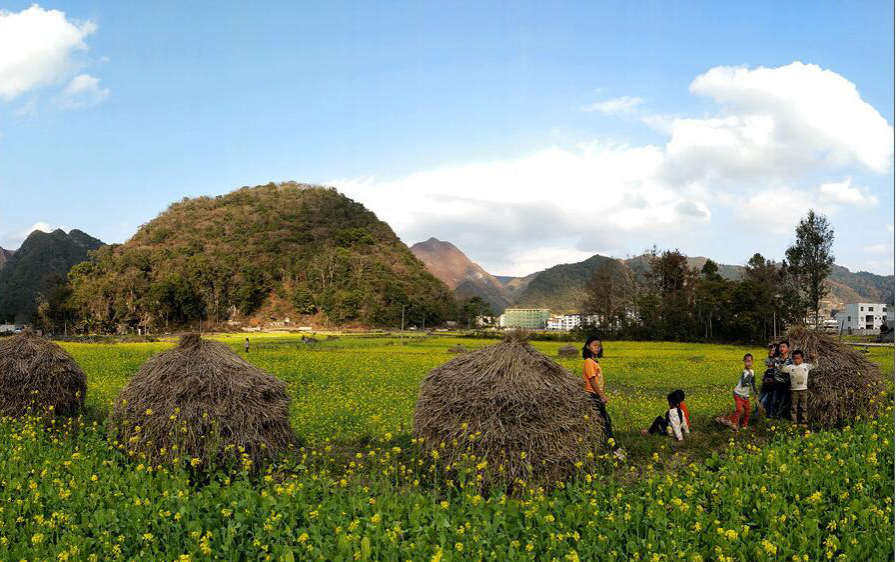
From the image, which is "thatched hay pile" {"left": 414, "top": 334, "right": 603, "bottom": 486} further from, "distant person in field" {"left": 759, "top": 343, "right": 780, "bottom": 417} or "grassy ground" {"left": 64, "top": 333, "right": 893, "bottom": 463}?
"distant person in field" {"left": 759, "top": 343, "right": 780, "bottom": 417}

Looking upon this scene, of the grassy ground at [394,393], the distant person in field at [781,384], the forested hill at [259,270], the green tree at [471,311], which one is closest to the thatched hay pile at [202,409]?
the grassy ground at [394,393]

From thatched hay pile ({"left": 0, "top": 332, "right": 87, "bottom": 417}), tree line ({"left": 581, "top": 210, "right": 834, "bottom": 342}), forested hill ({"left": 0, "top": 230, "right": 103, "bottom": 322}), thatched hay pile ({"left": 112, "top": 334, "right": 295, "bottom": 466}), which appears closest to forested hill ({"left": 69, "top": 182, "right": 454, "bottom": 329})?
forested hill ({"left": 0, "top": 230, "right": 103, "bottom": 322})

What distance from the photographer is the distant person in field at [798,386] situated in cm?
1263

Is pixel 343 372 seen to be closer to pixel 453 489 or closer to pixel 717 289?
pixel 453 489

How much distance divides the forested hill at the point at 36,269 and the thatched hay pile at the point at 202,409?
10977 cm

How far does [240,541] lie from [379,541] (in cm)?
156

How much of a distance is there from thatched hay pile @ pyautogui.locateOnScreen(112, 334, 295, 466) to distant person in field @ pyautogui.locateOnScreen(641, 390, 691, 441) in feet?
22.3

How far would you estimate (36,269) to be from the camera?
140000mm

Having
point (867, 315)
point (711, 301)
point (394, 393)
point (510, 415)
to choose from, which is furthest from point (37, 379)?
point (867, 315)

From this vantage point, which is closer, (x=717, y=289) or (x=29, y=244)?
(x=717, y=289)

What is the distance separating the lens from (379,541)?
20.7ft

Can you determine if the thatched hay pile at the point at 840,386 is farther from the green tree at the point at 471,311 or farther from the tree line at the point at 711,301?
the green tree at the point at 471,311

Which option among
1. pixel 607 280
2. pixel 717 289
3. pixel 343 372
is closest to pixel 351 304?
pixel 607 280

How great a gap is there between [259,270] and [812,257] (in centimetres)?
9771
